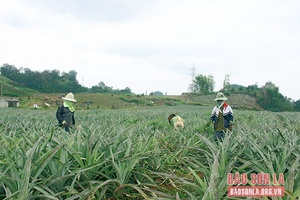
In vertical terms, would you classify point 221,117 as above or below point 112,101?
above

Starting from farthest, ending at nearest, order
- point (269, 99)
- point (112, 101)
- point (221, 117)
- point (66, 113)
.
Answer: point (269, 99) → point (112, 101) → point (66, 113) → point (221, 117)

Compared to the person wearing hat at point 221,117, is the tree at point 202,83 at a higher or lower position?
higher

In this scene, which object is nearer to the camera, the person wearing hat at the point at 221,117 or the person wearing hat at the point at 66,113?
the person wearing hat at the point at 221,117

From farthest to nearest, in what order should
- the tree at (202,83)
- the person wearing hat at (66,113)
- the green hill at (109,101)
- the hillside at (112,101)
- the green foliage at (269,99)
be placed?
1. the tree at (202,83)
2. the green foliage at (269,99)
3. the green hill at (109,101)
4. the hillside at (112,101)
5. the person wearing hat at (66,113)

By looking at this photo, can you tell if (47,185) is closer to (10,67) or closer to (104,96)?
(104,96)

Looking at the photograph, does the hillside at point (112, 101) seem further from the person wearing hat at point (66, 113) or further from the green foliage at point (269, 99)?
the person wearing hat at point (66, 113)

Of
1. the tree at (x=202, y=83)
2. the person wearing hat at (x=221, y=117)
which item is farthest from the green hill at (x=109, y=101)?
the person wearing hat at (x=221, y=117)

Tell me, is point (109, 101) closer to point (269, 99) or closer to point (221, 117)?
point (269, 99)

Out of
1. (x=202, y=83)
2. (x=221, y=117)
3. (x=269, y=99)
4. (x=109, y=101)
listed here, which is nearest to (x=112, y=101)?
(x=109, y=101)

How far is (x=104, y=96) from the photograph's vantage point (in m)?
56.9

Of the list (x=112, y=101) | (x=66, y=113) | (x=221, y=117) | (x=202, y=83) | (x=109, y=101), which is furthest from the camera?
(x=202, y=83)

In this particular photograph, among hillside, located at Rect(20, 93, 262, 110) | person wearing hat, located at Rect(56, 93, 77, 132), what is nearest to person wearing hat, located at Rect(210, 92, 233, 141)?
person wearing hat, located at Rect(56, 93, 77, 132)

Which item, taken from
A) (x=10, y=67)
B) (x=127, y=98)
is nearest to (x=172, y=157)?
(x=127, y=98)

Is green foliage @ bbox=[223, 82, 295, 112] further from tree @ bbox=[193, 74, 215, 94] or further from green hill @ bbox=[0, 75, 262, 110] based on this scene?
tree @ bbox=[193, 74, 215, 94]
